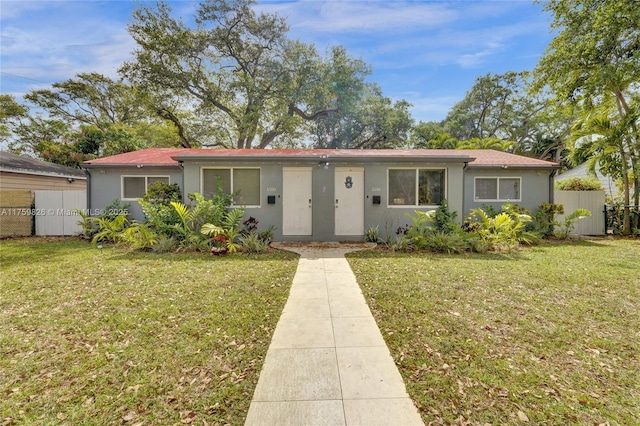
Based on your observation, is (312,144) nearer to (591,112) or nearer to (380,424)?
(591,112)

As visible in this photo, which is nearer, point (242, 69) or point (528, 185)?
point (528, 185)

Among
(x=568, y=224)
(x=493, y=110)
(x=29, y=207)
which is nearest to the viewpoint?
(x=568, y=224)

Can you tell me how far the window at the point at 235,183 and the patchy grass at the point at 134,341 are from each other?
3.34 meters

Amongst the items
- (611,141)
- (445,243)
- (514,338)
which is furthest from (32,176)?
(611,141)

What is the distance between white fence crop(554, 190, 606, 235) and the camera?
10.9 m

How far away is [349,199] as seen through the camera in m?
8.80

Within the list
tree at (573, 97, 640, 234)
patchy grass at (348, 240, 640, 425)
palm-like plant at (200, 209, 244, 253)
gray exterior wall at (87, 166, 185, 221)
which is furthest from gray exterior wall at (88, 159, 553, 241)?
tree at (573, 97, 640, 234)

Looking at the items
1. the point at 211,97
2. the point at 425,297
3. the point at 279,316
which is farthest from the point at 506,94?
the point at 279,316

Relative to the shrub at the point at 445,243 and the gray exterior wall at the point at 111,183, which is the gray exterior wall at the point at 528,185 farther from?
the gray exterior wall at the point at 111,183

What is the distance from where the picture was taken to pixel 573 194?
10.9 metres

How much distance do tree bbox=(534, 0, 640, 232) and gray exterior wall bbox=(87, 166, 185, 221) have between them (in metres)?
14.8

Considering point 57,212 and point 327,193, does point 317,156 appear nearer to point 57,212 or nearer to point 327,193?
point 327,193

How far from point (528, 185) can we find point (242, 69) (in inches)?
670

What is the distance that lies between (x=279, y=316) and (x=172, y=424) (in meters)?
1.77
